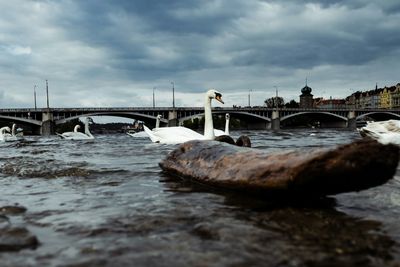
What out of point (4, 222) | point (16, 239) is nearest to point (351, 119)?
point (4, 222)

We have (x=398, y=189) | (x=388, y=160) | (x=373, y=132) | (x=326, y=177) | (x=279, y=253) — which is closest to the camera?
(x=279, y=253)

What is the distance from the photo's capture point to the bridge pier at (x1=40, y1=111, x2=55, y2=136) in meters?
72.4

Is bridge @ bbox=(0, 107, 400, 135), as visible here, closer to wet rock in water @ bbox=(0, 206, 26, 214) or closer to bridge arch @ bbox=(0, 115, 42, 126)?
bridge arch @ bbox=(0, 115, 42, 126)

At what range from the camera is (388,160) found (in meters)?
3.36

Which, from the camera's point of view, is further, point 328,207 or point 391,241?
point 328,207

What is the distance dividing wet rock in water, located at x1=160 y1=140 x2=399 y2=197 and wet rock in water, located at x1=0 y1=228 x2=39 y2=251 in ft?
7.25

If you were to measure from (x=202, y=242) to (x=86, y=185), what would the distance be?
3235 mm

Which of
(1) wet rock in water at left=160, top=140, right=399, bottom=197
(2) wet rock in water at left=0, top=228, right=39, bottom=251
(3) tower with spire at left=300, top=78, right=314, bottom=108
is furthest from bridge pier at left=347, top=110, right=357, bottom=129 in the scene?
(2) wet rock in water at left=0, top=228, right=39, bottom=251

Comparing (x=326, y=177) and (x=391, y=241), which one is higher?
(x=326, y=177)

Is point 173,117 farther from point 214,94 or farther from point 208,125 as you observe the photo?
point 208,125

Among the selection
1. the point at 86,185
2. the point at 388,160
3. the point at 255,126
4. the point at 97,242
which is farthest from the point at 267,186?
the point at 255,126

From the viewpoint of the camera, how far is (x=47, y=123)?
73.1 metres

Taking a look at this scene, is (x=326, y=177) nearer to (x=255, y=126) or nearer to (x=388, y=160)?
(x=388, y=160)

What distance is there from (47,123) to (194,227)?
7484cm
